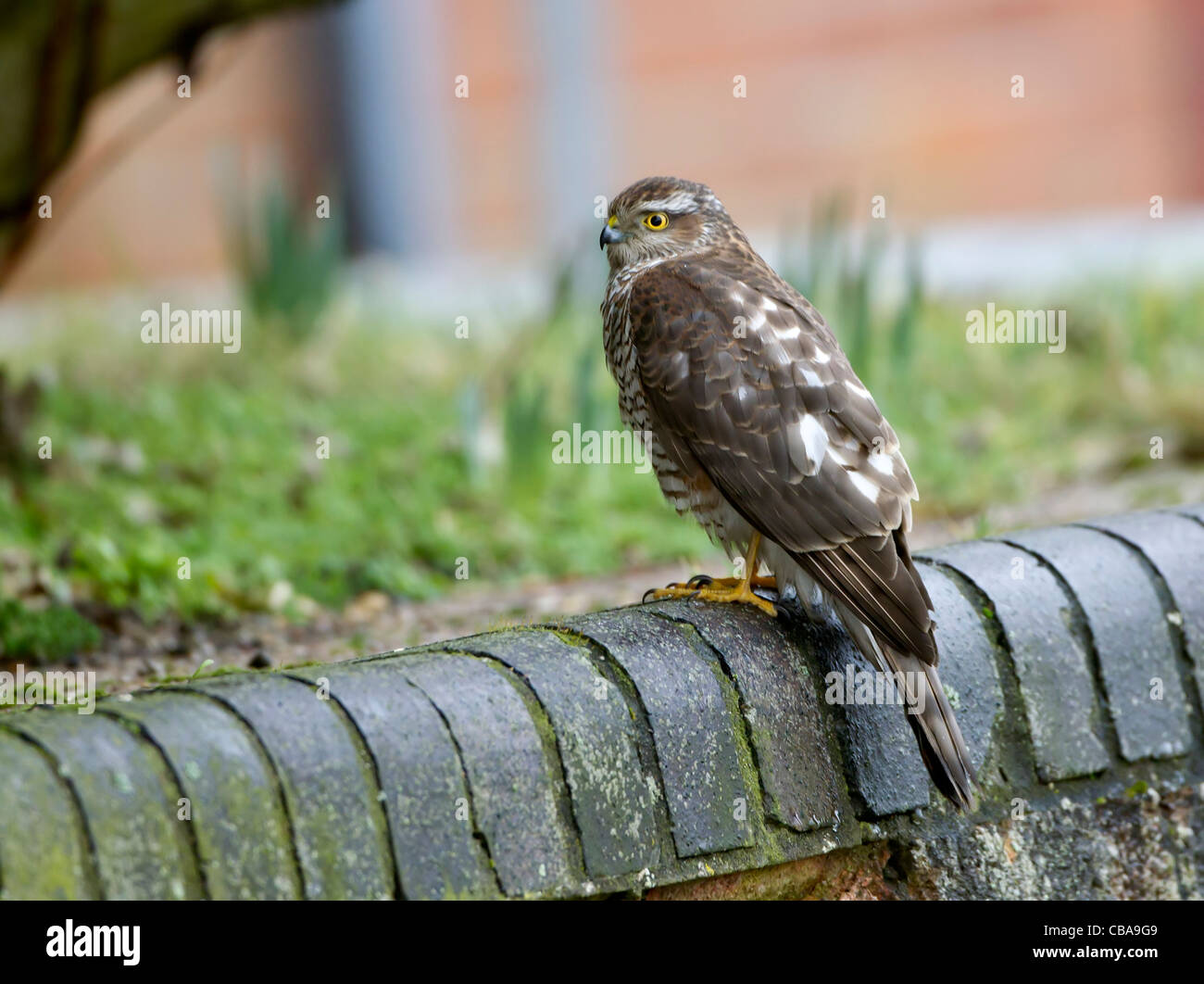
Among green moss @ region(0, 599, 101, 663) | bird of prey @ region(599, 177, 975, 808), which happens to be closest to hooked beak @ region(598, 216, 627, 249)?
bird of prey @ region(599, 177, 975, 808)

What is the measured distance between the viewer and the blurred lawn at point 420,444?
15.1ft

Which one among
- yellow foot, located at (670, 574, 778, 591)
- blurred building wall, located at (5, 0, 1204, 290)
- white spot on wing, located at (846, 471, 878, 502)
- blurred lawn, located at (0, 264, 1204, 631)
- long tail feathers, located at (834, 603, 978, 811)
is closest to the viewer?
long tail feathers, located at (834, 603, 978, 811)

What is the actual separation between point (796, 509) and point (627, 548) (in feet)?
6.84

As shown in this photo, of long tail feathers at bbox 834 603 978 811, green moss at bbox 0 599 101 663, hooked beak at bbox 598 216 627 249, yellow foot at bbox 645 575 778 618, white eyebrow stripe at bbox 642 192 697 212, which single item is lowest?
long tail feathers at bbox 834 603 978 811

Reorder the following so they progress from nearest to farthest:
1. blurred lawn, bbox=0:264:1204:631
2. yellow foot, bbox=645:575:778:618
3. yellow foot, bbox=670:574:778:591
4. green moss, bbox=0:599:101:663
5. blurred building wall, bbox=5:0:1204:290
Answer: yellow foot, bbox=645:575:778:618 → yellow foot, bbox=670:574:778:591 → green moss, bbox=0:599:101:663 → blurred lawn, bbox=0:264:1204:631 → blurred building wall, bbox=5:0:1204:290

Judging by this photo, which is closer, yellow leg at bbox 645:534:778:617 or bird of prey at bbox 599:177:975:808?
bird of prey at bbox 599:177:975:808

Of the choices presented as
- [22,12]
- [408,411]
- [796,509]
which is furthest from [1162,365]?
[22,12]

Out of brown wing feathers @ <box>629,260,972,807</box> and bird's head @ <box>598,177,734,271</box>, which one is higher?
bird's head @ <box>598,177,734,271</box>

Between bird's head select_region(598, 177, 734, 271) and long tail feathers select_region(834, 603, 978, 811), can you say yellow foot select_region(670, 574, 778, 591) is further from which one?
bird's head select_region(598, 177, 734, 271)

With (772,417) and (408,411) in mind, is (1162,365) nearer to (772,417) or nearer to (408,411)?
(408,411)

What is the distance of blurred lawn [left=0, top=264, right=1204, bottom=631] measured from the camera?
182 inches

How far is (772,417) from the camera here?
3131 mm

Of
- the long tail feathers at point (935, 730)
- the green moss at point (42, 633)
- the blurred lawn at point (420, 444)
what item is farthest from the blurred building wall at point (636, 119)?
the long tail feathers at point (935, 730)

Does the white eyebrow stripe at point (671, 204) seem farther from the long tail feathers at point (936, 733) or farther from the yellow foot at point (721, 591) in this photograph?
the long tail feathers at point (936, 733)
